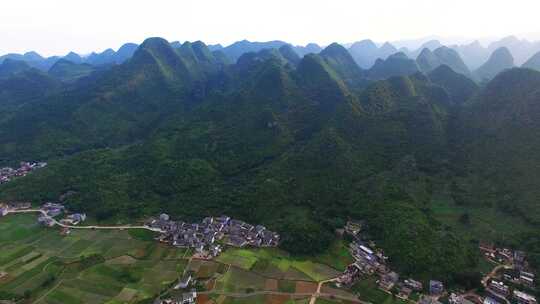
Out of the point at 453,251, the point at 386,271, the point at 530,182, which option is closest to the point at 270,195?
the point at 386,271

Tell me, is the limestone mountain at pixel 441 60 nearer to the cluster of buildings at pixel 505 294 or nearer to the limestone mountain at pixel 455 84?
the limestone mountain at pixel 455 84

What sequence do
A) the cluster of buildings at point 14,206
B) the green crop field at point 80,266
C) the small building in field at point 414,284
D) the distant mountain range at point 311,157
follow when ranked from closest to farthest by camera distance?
the small building in field at point 414,284
the green crop field at point 80,266
the distant mountain range at point 311,157
the cluster of buildings at point 14,206

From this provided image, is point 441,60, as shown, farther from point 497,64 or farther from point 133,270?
point 133,270

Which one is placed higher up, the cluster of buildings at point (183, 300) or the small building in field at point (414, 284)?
the cluster of buildings at point (183, 300)


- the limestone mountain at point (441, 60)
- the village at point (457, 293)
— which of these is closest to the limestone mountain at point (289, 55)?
the limestone mountain at point (441, 60)

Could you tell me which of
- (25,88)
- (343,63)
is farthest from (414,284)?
(25,88)

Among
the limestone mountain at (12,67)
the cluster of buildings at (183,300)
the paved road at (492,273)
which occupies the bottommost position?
the paved road at (492,273)

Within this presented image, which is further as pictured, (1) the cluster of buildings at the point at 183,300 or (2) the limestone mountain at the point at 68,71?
(2) the limestone mountain at the point at 68,71
